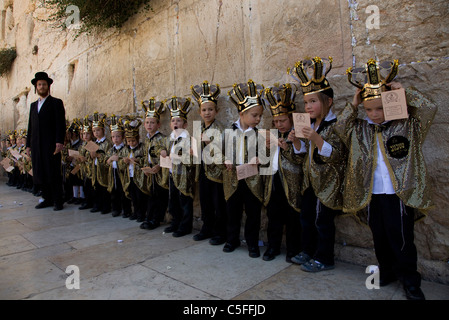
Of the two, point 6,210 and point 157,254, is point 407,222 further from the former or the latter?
point 6,210

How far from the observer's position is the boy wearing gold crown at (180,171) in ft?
12.1

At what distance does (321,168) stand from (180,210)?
2.17 m

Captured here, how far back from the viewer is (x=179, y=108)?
12.7 ft

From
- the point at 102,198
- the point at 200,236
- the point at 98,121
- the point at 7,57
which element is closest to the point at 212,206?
the point at 200,236

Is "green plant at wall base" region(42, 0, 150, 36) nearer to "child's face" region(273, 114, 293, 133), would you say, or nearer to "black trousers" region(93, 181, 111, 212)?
"black trousers" region(93, 181, 111, 212)

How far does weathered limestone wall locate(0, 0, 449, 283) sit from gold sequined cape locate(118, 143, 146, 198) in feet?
1.82

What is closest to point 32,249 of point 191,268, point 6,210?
point 191,268

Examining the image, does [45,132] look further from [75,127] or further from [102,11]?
[102,11]

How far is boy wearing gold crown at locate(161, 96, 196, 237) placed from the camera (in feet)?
12.1

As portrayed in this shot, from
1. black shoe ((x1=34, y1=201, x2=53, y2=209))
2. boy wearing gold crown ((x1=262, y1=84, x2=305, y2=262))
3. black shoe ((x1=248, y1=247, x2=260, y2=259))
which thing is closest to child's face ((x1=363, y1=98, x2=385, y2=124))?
boy wearing gold crown ((x1=262, y1=84, x2=305, y2=262))

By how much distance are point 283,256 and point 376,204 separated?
41.6 inches

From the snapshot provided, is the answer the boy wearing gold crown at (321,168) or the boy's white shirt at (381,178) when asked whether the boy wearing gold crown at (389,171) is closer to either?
the boy's white shirt at (381,178)

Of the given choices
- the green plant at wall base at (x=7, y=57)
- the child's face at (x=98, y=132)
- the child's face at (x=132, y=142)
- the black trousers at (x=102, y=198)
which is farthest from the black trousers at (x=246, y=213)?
the green plant at wall base at (x=7, y=57)

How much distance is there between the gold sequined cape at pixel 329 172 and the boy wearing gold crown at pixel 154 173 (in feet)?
7.07
